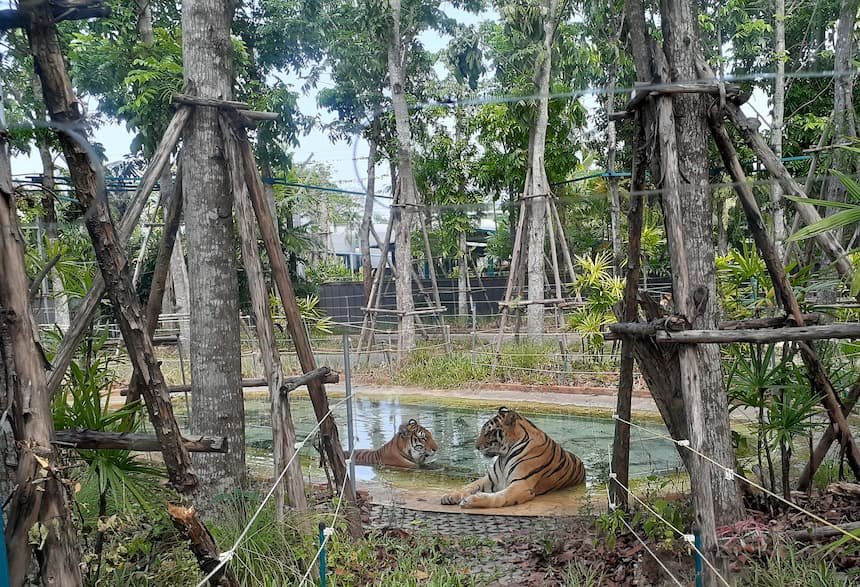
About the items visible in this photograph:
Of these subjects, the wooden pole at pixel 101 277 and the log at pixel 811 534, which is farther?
the log at pixel 811 534

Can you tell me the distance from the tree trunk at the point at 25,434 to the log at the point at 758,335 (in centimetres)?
215

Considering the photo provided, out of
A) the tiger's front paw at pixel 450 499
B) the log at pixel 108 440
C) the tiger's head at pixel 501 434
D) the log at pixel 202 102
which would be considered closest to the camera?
the log at pixel 108 440

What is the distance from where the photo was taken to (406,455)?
6.13 metres

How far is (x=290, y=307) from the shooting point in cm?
350

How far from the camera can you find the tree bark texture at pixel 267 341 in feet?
10.3

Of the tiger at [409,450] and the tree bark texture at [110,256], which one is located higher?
the tree bark texture at [110,256]

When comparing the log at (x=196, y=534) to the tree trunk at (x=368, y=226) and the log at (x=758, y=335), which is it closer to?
the log at (x=758, y=335)

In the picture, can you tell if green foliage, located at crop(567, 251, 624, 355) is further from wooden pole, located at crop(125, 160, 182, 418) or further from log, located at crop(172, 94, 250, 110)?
log, located at crop(172, 94, 250, 110)

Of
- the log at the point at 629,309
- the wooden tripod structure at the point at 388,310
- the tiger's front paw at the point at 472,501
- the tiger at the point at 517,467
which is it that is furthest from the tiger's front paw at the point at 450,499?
the wooden tripod structure at the point at 388,310

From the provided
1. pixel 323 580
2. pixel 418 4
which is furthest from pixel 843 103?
pixel 418 4

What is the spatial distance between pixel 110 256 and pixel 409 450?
14.1ft

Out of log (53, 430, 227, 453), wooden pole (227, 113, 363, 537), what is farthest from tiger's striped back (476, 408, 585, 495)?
log (53, 430, 227, 453)

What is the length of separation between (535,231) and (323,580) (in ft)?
33.2

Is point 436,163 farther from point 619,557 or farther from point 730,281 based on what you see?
point 619,557
